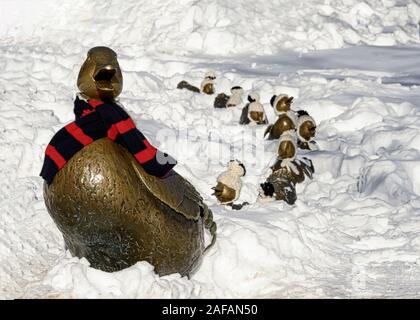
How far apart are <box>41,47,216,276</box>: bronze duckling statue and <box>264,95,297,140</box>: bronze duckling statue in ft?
17.7

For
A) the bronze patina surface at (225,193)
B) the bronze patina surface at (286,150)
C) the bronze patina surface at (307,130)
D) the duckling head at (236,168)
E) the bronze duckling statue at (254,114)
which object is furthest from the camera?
the bronze duckling statue at (254,114)

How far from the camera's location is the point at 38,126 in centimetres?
946

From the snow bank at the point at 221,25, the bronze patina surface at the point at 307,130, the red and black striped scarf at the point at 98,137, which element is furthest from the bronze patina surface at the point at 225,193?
the snow bank at the point at 221,25

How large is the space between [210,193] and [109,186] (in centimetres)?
359

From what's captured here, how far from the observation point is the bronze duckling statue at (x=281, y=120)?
10492mm

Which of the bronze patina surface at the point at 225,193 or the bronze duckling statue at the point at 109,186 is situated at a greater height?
the bronze duckling statue at the point at 109,186

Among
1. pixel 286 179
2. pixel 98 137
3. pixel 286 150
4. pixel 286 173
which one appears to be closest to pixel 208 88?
pixel 286 150

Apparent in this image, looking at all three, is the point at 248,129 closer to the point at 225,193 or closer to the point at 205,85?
the point at 205,85

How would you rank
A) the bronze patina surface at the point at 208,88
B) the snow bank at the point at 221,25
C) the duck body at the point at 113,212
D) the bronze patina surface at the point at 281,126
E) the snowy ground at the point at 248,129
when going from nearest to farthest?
the duck body at the point at 113,212, the snowy ground at the point at 248,129, the bronze patina surface at the point at 281,126, the bronze patina surface at the point at 208,88, the snow bank at the point at 221,25

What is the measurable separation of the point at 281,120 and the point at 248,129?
1.08 m

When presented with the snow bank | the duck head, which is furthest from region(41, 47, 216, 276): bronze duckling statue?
the snow bank

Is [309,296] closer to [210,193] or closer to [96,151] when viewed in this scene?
[96,151]

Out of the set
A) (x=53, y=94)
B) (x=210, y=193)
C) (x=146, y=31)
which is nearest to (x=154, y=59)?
(x=146, y=31)

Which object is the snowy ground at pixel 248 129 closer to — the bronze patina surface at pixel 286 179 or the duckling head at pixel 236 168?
the bronze patina surface at pixel 286 179
